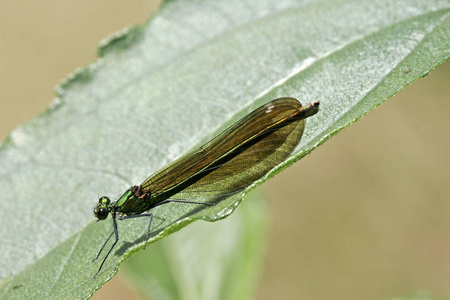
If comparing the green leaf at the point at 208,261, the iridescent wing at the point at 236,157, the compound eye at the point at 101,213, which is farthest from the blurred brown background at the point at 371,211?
the iridescent wing at the point at 236,157

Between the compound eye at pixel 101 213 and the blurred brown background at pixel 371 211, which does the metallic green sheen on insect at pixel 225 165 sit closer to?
the compound eye at pixel 101 213

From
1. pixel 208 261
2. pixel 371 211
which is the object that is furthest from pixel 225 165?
pixel 371 211

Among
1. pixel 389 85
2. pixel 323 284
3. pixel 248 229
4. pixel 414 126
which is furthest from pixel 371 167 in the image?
pixel 389 85

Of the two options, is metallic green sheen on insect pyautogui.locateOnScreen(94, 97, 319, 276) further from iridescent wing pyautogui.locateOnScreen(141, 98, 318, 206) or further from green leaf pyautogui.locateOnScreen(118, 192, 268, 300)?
green leaf pyautogui.locateOnScreen(118, 192, 268, 300)

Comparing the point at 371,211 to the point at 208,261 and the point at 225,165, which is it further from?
the point at 225,165

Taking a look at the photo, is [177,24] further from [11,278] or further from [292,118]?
[11,278]

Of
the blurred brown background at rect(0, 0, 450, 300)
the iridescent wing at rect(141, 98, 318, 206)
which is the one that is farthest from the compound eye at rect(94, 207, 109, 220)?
the blurred brown background at rect(0, 0, 450, 300)
